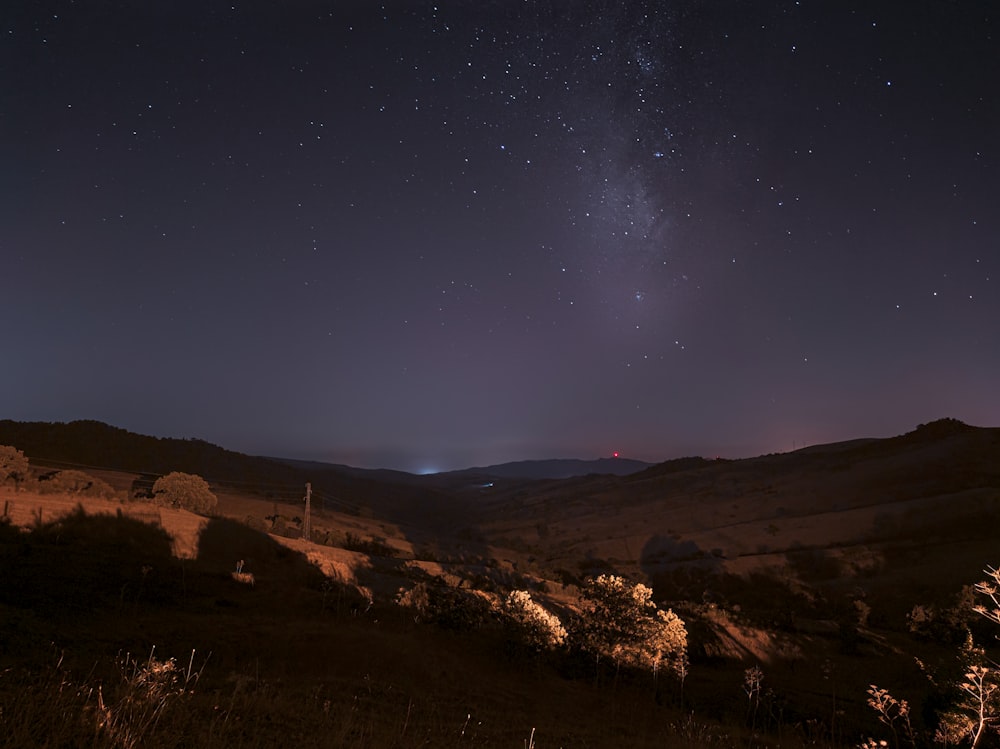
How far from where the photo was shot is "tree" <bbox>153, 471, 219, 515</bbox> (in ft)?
102

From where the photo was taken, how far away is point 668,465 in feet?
305

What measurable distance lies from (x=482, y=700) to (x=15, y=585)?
10.6m

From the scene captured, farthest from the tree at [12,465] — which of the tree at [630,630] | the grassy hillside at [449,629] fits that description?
the tree at [630,630]

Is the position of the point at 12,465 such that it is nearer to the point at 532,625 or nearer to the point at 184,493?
the point at 184,493

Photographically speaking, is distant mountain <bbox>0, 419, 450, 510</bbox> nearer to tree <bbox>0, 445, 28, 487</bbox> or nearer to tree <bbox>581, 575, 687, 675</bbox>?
tree <bbox>0, 445, 28, 487</bbox>

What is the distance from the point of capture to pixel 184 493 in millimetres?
31906

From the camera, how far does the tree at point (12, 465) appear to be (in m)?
29.0

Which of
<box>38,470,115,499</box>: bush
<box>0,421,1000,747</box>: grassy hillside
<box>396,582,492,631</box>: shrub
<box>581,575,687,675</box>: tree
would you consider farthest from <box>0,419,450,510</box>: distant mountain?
<box>581,575,687,675</box>: tree

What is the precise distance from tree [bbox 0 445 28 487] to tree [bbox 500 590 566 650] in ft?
92.4

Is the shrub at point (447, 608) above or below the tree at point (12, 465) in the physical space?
below

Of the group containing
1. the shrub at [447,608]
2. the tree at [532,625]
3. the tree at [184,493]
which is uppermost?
the tree at [184,493]

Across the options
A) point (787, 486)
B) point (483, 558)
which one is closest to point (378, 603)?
point (483, 558)

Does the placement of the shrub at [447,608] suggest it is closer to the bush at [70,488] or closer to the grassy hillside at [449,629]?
the grassy hillside at [449,629]

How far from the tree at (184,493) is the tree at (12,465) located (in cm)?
648
